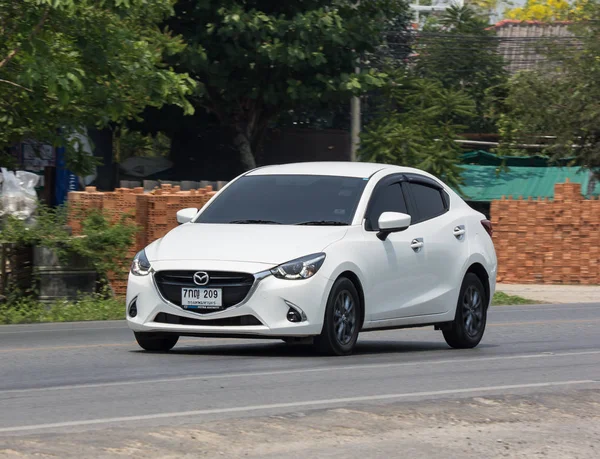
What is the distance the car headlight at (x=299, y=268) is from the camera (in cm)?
1068

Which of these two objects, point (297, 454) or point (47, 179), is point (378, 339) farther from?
point (47, 179)

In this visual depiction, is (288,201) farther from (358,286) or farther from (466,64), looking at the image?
(466,64)

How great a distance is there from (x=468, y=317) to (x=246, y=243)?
10.6 feet

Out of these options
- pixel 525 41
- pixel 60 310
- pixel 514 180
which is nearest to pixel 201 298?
pixel 60 310

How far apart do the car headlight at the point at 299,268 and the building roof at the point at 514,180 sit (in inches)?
1058

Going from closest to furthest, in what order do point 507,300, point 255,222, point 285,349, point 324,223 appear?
1. point 324,223
2. point 255,222
3. point 285,349
4. point 507,300

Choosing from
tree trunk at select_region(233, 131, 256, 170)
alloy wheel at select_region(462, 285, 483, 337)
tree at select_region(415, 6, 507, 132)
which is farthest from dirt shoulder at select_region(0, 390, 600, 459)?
tree at select_region(415, 6, 507, 132)

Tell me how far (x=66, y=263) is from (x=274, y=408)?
982 cm

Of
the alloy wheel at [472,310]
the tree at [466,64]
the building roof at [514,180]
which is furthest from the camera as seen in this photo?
the tree at [466,64]

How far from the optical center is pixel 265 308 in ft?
34.9

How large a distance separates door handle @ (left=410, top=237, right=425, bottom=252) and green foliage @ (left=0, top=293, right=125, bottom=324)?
5.78 meters

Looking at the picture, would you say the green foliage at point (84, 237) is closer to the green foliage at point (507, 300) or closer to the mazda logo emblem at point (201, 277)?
the mazda logo emblem at point (201, 277)

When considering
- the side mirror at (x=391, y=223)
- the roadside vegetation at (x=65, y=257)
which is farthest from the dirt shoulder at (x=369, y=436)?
the roadside vegetation at (x=65, y=257)

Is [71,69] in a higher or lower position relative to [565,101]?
higher
